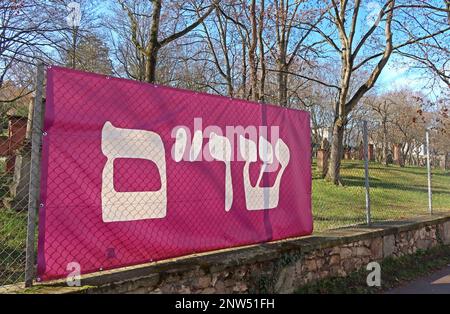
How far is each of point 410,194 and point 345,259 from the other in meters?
10.1

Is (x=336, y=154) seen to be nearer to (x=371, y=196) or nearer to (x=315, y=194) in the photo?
(x=371, y=196)

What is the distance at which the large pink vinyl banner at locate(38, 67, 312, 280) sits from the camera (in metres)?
3.21

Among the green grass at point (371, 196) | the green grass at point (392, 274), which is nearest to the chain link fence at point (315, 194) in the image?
the green grass at point (371, 196)

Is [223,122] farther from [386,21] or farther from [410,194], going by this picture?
[386,21]

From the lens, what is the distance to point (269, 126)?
16.5 feet

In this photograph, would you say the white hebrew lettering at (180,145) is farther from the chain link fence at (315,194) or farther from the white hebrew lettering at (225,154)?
the white hebrew lettering at (225,154)

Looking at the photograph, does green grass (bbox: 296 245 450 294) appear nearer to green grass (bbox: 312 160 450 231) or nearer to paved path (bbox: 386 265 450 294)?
paved path (bbox: 386 265 450 294)

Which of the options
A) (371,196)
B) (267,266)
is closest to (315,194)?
(371,196)

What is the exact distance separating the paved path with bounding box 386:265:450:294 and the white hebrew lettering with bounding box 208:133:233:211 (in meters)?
2.51

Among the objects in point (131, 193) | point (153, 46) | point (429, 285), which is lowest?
point (429, 285)

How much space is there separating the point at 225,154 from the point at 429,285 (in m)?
3.48

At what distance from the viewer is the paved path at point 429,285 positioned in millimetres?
5297

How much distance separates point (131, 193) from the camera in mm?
3609
